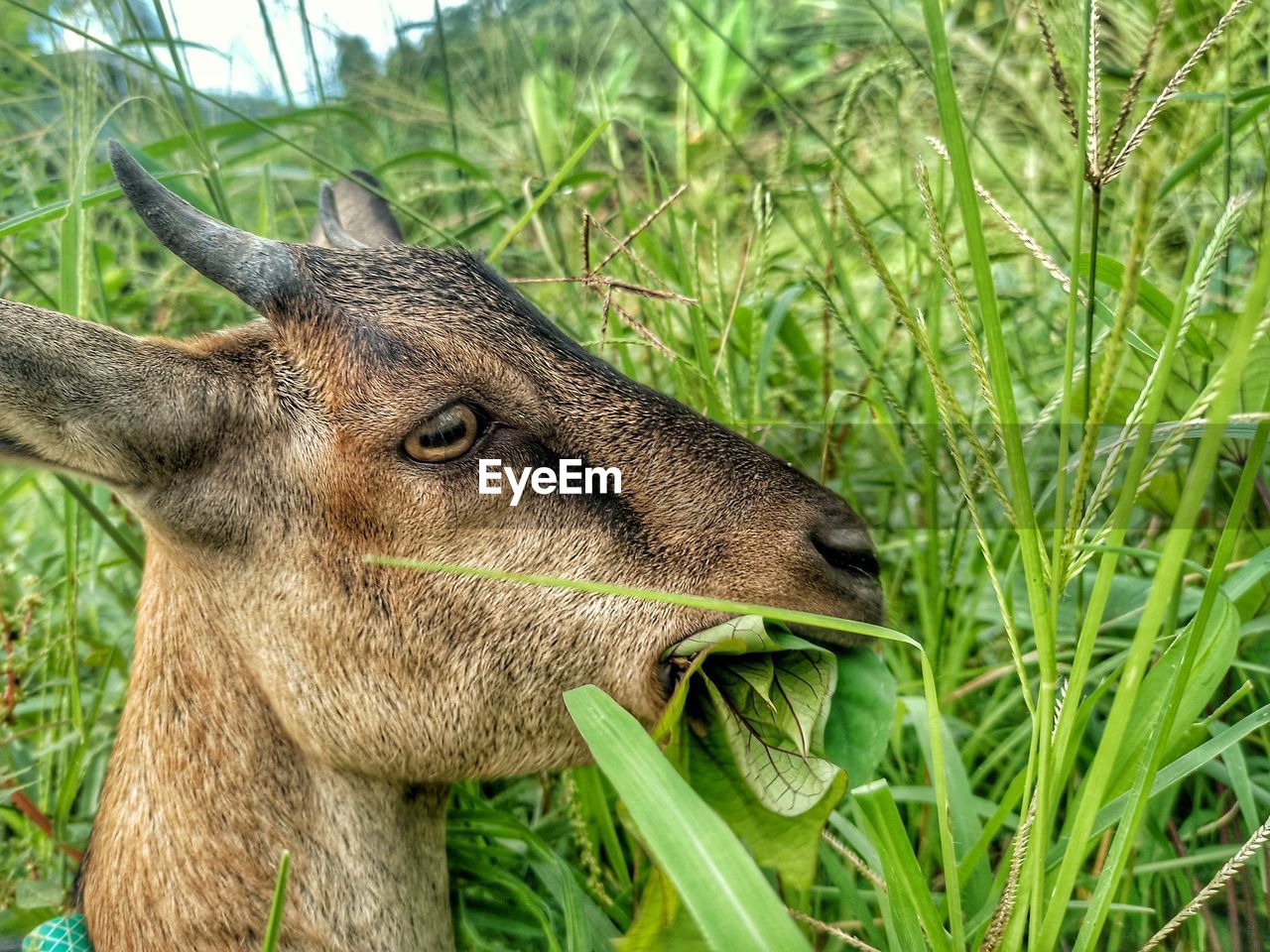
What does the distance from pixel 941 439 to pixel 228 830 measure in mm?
2085

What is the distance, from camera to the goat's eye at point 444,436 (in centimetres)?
187

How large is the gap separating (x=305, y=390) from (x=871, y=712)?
46.4 inches

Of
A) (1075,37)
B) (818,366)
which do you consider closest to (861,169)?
(818,366)

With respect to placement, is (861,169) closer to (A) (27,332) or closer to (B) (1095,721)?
(B) (1095,721)

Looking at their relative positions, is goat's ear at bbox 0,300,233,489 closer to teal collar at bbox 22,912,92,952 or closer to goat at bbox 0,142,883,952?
Answer: goat at bbox 0,142,883,952

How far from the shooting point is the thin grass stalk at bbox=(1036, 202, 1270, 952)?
1.05 m

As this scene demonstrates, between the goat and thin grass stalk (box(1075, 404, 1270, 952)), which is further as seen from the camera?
the goat

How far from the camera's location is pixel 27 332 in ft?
5.52

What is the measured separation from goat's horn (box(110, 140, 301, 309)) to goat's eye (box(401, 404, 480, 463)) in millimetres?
405

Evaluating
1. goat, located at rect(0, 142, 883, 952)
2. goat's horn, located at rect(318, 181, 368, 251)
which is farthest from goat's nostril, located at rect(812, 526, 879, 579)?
goat's horn, located at rect(318, 181, 368, 251)

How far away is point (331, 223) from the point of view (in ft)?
8.65

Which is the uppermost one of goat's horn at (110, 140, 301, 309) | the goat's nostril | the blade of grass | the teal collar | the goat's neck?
goat's horn at (110, 140, 301, 309)

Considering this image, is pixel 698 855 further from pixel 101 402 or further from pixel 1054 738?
pixel 101 402

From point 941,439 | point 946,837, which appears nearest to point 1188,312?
point 946,837
